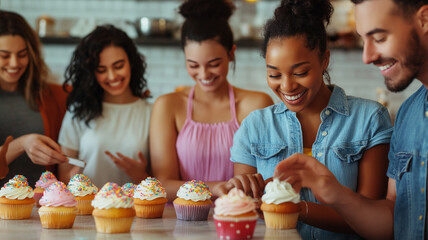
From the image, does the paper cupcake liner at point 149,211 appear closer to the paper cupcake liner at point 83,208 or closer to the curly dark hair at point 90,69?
the paper cupcake liner at point 83,208

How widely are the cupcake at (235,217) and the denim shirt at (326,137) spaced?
A: 1.66 feet

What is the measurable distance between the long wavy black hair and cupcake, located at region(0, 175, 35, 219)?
1.22 m

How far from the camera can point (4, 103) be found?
3344mm

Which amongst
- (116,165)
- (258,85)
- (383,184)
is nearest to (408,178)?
(383,184)

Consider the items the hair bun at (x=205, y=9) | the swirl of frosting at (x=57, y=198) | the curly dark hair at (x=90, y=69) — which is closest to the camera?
the swirl of frosting at (x=57, y=198)

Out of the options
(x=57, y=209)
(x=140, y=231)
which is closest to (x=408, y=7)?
(x=140, y=231)

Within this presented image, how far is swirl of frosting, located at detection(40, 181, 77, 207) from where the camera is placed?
202 cm

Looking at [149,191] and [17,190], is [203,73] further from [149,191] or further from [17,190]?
[17,190]

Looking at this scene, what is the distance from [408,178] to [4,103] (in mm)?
2491

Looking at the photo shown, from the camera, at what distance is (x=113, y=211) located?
74.3 inches

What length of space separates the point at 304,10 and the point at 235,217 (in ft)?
3.24

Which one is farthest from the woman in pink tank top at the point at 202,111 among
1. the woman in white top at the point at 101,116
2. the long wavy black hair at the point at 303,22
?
the long wavy black hair at the point at 303,22

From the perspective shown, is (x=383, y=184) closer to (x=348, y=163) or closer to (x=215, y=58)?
(x=348, y=163)

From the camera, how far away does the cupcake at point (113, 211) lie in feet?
6.15
